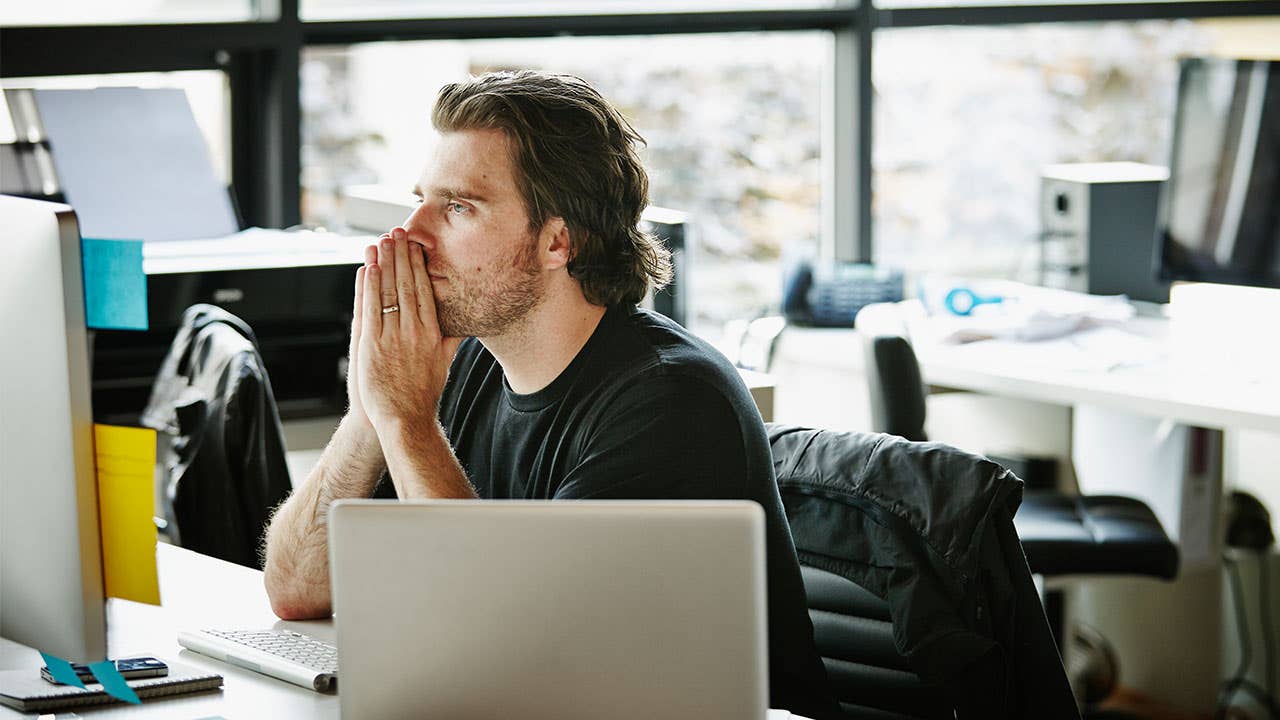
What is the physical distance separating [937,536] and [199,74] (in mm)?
2020

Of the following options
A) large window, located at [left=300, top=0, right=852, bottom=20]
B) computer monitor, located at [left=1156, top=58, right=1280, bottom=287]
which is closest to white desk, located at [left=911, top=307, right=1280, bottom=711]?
computer monitor, located at [left=1156, top=58, right=1280, bottom=287]

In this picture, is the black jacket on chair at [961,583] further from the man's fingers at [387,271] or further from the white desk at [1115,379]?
the white desk at [1115,379]

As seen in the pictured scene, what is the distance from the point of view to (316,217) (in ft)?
10.3

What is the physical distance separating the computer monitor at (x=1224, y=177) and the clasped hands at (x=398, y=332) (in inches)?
84.1

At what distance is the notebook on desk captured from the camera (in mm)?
1298

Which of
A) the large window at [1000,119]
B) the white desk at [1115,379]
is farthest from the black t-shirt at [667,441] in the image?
the large window at [1000,119]

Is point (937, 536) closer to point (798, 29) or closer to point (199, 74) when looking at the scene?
point (199, 74)

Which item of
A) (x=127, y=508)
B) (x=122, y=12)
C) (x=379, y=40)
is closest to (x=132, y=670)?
(x=127, y=508)

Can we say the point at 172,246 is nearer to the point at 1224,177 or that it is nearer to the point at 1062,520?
the point at 1062,520

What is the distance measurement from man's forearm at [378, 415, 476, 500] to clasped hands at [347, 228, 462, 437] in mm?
41

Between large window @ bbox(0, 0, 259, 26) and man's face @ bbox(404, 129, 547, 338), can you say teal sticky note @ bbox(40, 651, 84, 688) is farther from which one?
large window @ bbox(0, 0, 259, 26)

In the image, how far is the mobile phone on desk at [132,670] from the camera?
4.43 feet

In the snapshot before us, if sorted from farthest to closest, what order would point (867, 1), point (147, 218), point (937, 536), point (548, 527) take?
point (867, 1)
point (147, 218)
point (937, 536)
point (548, 527)

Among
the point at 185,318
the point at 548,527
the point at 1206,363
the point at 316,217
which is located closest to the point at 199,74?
the point at 316,217
